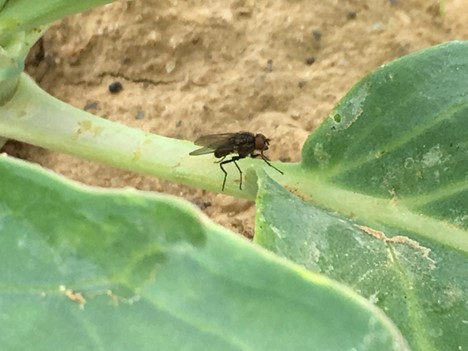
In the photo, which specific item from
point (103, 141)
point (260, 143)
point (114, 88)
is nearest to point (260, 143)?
point (260, 143)

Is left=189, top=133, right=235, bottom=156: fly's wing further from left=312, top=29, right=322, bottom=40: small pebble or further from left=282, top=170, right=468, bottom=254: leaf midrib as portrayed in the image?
left=312, top=29, right=322, bottom=40: small pebble

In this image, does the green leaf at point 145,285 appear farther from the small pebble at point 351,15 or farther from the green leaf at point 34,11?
the small pebble at point 351,15

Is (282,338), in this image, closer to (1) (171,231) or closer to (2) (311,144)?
(1) (171,231)

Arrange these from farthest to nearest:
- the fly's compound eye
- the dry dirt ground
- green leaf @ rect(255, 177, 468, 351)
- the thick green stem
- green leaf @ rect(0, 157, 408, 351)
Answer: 1. the dry dirt ground
2. the fly's compound eye
3. the thick green stem
4. green leaf @ rect(255, 177, 468, 351)
5. green leaf @ rect(0, 157, 408, 351)

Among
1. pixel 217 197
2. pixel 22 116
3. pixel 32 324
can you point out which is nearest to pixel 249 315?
pixel 32 324

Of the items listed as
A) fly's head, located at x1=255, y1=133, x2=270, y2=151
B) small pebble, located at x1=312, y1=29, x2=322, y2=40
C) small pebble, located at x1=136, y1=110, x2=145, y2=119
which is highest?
small pebble, located at x1=312, y1=29, x2=322, y2=40

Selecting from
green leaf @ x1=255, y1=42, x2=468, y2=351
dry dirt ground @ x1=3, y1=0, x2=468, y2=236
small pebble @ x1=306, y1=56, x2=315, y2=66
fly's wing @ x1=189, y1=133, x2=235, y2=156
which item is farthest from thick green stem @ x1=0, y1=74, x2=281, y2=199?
small pebble @ x1=306, y1=56, x2=315, y2=66
